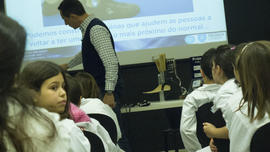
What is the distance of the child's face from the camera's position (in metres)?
1.89

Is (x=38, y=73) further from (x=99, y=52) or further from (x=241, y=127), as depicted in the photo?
(x=99, y=52)

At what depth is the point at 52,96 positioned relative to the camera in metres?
1.91

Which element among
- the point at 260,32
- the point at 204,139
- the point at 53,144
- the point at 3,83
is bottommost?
the point at 204,139

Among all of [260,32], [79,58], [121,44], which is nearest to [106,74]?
[79,58]

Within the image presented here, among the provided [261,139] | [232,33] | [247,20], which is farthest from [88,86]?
[247,20]

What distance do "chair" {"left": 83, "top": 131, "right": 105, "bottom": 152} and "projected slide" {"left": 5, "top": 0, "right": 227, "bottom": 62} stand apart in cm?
282

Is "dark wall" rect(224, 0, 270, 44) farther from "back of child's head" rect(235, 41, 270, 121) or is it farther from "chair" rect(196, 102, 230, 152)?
"back of child's head" rect(235, 41, 270, 121)

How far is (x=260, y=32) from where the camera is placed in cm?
491

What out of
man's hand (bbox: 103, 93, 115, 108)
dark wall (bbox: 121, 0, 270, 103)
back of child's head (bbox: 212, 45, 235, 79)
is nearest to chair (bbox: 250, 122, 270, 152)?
back of child's head (bbox: 212, 45, 235, 79)

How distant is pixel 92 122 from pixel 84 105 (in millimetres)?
499

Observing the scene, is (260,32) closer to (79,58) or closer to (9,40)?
(79,58)

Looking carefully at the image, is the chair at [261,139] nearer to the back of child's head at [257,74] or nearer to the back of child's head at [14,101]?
the back of child's head at [257,74]

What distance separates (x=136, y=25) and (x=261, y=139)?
324 cm

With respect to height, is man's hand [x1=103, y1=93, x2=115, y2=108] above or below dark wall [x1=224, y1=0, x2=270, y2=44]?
below
